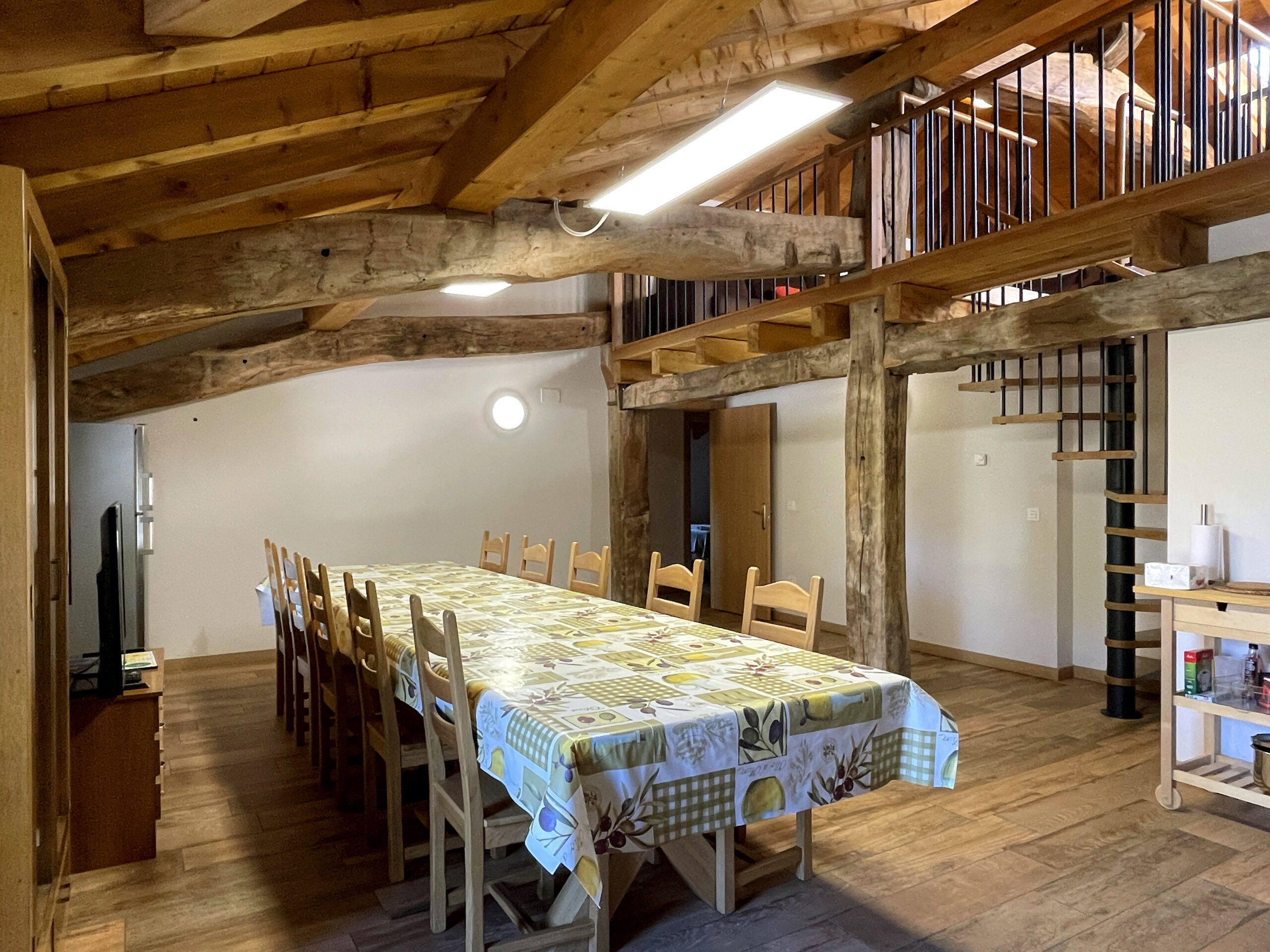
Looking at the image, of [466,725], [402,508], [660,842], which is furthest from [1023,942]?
[402,508]

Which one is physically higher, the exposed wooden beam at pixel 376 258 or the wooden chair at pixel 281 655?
the exposed wooden beam at pixel 376 258

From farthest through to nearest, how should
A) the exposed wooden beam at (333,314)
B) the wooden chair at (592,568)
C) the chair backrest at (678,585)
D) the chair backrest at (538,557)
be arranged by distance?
the exposed wooden beam at (333,314) → the chair backrest at (538,557) → the wooden chair at (592,568) → the chair backrest at (678,585)

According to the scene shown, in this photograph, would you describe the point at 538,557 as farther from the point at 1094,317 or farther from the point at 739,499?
the point at 739,499

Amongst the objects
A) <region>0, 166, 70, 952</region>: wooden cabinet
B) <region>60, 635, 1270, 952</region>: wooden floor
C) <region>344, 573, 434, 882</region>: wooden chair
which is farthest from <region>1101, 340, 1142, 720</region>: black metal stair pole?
<region>0, 166, 70, 952</region>: wooden cabinet

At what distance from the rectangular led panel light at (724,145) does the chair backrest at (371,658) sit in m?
1.60

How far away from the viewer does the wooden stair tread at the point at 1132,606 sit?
4625mm

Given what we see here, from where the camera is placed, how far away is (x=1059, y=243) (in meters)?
3.74

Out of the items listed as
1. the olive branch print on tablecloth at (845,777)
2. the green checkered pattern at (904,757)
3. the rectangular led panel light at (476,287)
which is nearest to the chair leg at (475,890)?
the olive branch print on tablecloth at (845,777)

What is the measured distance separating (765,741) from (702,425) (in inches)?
322

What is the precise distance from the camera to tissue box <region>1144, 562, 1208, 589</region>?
3.39 meters

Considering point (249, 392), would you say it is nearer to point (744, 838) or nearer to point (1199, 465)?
point (744, 838)

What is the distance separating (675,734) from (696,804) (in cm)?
18

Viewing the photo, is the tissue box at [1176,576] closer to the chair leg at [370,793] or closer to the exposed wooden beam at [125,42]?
the chair leg at [370,793]

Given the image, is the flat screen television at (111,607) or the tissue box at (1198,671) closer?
the flat screen television at (111,607)
